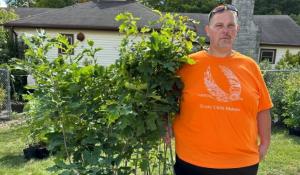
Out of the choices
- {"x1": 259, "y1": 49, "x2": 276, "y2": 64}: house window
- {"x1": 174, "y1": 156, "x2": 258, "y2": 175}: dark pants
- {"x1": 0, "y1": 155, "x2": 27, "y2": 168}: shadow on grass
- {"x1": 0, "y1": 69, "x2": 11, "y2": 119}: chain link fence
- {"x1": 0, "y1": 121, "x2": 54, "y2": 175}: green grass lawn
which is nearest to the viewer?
{"x1": 174, "y1": 156, "x2": 258, "y2": 175}: dark pants

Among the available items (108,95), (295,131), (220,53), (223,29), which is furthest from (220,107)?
(295,131)

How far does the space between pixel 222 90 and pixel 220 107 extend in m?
0.12

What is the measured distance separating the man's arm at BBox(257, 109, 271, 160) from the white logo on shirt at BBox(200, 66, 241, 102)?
0.43 meters

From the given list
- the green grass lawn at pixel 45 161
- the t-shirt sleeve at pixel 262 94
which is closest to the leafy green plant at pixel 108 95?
the t-shirt sleeve at pixel 262 94

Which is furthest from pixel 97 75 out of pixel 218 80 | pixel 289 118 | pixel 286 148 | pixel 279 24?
pixel 279 24

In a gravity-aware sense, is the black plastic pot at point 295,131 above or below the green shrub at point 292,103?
below

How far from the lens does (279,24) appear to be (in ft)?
83.9

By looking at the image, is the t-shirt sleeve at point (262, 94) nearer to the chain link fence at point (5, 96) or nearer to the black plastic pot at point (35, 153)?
the black plastic pot at point (35, 153)

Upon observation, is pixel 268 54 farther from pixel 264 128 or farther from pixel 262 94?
pixel 262 94

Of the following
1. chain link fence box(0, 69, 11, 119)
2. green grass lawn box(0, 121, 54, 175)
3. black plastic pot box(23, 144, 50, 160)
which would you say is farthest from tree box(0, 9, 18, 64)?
black plastic pot box(23, 144, 50, 160)

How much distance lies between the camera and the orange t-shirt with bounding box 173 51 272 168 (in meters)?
2.47

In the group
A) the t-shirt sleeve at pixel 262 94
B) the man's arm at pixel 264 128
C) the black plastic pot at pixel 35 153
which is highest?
the t-shirt sleeve at pixel 262 94

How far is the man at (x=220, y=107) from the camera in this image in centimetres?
247

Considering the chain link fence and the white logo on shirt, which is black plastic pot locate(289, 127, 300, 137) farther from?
the chain link fence
